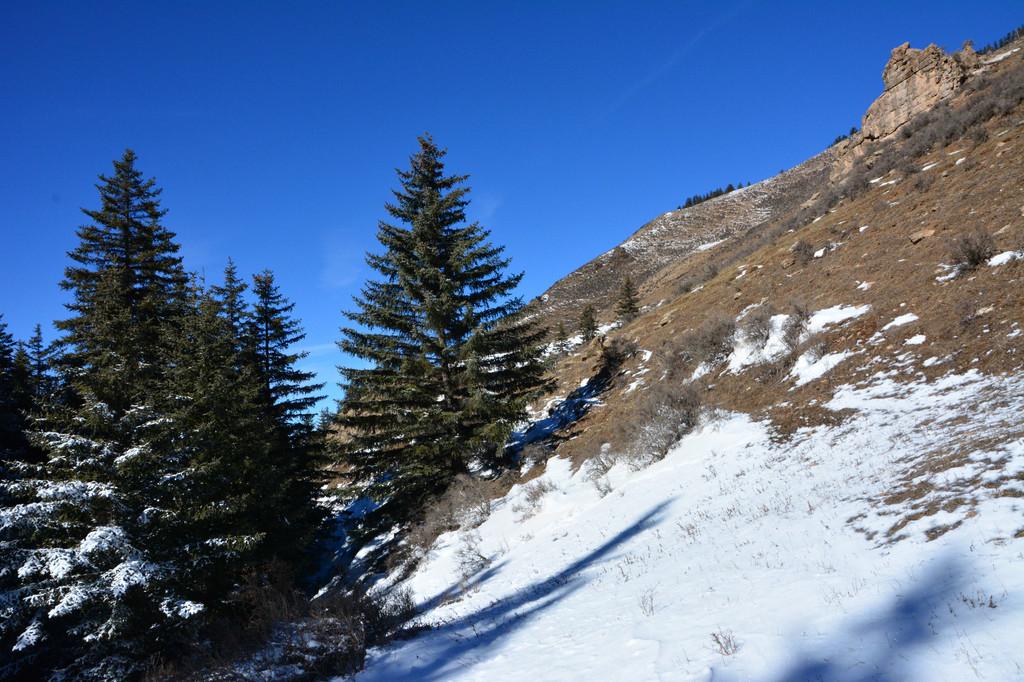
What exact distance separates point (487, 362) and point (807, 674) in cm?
1379

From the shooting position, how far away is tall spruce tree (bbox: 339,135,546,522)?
1573 cm

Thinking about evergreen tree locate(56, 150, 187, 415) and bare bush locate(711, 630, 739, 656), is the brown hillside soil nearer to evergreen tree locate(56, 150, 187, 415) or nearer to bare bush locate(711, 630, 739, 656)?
bare bush locate(711, 630, 739, 656)

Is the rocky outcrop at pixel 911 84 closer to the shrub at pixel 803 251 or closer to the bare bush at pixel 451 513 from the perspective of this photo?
the shrub at pixel 803 251

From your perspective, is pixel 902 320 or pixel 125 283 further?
pixel 125 283

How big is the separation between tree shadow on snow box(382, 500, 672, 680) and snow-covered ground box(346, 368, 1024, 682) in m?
Answer: 0.04

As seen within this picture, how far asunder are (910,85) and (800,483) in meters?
33.7

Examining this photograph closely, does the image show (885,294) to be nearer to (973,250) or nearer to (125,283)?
(973,250)

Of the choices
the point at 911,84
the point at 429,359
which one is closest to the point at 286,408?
the point at 429,359

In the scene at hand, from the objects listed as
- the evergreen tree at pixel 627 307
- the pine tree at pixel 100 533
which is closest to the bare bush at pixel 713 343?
the pine tree at pixel 100 533

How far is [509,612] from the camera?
739cm

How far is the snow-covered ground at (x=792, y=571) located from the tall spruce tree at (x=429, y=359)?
5655mm

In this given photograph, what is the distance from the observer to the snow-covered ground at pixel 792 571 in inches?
137

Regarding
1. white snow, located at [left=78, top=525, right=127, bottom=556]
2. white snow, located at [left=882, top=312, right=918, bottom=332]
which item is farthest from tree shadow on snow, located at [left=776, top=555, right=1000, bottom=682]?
white snow, located at [left=78, top=525, right=127, bottom=556]

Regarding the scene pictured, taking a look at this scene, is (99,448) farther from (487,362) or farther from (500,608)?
(487,362)
